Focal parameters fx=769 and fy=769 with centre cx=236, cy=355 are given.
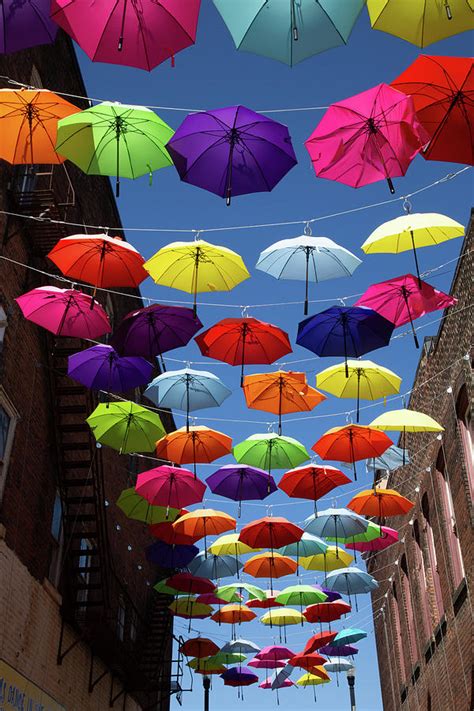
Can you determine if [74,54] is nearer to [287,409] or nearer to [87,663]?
[287,409]

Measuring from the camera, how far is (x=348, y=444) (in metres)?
14.2

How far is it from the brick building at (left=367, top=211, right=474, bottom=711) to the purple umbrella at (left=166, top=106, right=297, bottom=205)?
416cm

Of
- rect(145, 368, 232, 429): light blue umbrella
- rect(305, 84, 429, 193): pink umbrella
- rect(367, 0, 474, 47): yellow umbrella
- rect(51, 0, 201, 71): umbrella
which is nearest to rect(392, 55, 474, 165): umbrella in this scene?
rect(305, 84, 429, 193): pink umbrella

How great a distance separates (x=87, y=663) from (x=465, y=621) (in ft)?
26.5

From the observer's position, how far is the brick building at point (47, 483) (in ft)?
41.1

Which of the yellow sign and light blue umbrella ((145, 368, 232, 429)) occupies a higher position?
light blue umbrella ((145, 368, 232, 429))

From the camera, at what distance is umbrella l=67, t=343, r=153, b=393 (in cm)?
1288

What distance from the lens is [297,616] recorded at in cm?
2188

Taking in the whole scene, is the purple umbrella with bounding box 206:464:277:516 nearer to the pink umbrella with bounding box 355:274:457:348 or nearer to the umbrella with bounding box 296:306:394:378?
the umbrella with bounding box 296:306:394:378

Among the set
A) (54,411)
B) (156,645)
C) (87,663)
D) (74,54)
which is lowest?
(87,663)

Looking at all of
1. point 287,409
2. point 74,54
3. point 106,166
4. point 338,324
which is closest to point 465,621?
point 287,409

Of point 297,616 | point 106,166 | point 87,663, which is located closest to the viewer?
point 106,166

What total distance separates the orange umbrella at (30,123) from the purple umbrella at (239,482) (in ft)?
26.7

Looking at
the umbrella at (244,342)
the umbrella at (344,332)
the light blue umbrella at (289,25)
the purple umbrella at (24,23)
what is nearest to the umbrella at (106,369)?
the umbrella at (244,342)
